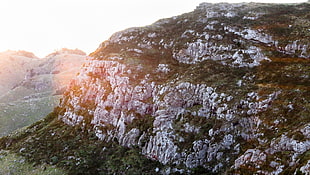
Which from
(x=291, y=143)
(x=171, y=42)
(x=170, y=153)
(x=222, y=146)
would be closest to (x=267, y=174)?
(x=291, y=143)

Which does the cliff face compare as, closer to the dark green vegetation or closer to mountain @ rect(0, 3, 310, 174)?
mountain @ rect(0, 3, 310, 174)

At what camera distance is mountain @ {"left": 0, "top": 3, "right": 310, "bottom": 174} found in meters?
51.0

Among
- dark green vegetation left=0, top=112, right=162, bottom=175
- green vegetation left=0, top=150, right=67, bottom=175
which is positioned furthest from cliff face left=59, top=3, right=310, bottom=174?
green vegetation left=0, top=150, right=67, bottom=175

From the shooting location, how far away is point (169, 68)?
8381cm

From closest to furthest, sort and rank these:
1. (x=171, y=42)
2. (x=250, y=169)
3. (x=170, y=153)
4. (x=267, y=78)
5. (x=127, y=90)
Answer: (x=250, y=169), (x=170, y=153), (x=267, y=78), (x=127, y=90), (x=171, y=42)

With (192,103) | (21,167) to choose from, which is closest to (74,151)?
(21,167)

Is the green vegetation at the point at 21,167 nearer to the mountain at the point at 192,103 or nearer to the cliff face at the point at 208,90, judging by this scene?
the mountain at the point at 192,103

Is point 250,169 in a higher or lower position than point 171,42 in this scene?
lower

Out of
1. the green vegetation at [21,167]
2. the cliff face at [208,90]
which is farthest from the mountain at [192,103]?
the green vegetation at [21,167]

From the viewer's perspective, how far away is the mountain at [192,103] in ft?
167

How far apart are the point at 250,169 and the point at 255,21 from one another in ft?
223

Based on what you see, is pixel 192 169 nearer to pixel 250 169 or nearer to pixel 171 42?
pixel 250 169

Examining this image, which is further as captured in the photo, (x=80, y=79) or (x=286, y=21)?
(x=80, y=79)

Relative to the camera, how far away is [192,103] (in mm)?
67688
